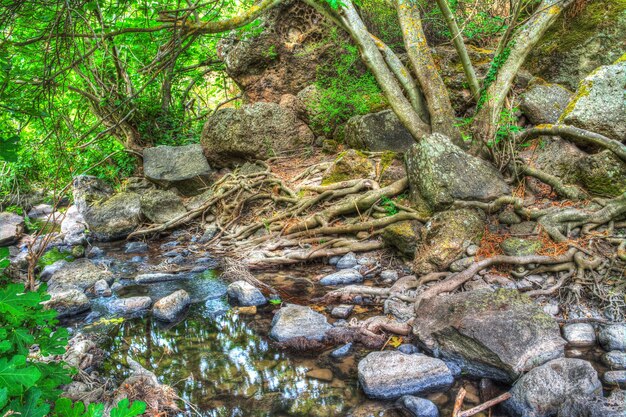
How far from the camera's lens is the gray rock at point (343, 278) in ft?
18.5

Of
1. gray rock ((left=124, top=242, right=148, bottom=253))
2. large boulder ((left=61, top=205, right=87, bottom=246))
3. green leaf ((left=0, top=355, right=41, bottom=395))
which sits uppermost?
green leaf ((left=0, top=355, right=41, bottom=395))

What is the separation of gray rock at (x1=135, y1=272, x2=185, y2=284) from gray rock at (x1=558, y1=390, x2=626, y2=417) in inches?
215

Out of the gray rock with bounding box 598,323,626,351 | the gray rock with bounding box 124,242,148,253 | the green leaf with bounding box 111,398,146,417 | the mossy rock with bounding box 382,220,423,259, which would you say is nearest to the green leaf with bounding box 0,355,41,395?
the green leaf with bounding box 111,398,146,417

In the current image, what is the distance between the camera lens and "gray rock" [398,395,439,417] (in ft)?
9.85

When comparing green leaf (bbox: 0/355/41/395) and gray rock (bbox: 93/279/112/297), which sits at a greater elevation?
green leaf (bbox: 0/355/41/395)

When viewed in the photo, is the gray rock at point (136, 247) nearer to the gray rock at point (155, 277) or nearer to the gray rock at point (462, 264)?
the gray rock at point (155, 277)

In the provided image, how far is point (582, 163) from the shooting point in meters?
5.36

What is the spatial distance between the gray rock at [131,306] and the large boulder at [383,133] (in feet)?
16.8

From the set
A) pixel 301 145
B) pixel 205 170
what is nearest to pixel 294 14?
pixel 301 145

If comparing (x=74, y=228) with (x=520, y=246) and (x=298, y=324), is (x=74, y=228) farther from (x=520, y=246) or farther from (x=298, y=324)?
(x=520, y=246)

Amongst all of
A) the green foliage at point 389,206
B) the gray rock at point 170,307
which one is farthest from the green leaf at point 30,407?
the green foliage at point 389,206

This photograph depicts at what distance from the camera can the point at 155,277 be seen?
666cm

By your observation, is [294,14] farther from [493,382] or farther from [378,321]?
[493,382]

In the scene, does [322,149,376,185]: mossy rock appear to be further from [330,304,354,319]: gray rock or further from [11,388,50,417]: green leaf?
[11,388,50,417]: green leaf
